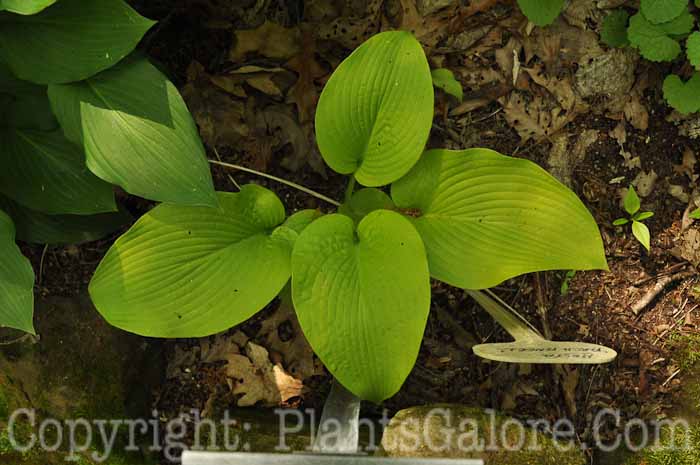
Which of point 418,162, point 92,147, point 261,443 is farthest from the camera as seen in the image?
point 261,443

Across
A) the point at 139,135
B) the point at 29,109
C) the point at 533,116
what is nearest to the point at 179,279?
the point at 139,135

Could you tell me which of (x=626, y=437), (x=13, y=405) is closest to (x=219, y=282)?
(x=13, y=405)

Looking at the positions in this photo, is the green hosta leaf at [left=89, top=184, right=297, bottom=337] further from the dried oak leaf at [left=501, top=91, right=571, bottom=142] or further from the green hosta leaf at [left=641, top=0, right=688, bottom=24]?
the green hosta leaf at [left=641, top=0, right=688, bottom=24]

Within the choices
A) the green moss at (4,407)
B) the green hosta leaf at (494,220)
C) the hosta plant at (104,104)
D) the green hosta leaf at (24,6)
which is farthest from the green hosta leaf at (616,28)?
the green moss at (4,407)

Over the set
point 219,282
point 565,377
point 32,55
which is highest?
point 32,55

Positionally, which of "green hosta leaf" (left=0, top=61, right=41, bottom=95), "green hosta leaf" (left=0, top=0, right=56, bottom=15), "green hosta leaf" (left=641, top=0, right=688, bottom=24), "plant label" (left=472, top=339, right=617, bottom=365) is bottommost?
"plant label" (left=472, top=339, right=617, bottom=365)

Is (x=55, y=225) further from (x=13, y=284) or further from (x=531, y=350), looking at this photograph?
(x=531, y=350)

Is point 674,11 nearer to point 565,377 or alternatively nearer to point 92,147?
point 565,377

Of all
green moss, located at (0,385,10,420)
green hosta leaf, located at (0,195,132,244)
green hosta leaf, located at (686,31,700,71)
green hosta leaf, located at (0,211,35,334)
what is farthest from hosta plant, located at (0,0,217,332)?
green hosta leaf, located at (686,31,700,71)
